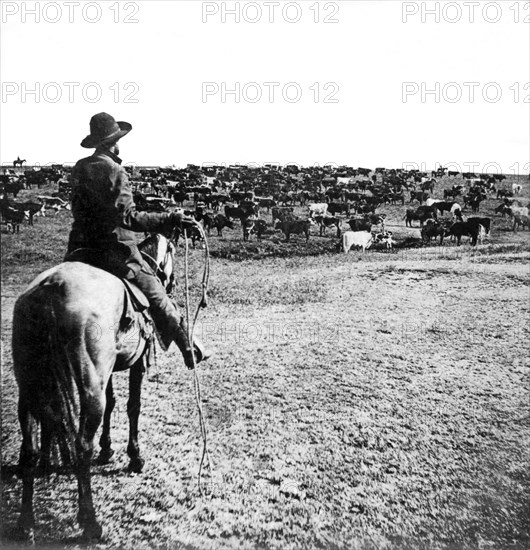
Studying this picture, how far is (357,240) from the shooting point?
16.4 m

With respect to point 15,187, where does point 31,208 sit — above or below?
below

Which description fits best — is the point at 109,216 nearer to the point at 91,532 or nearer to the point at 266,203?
the point at 91,532

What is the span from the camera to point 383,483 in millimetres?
4680

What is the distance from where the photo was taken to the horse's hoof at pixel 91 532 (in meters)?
3.87

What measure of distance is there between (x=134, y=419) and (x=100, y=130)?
2901 mm

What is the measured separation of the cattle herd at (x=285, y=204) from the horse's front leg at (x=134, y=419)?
4661 mm

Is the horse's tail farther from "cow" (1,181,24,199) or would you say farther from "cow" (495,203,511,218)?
"cow" (495,203,511,218)

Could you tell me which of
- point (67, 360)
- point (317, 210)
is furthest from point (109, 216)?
point (317, 210)

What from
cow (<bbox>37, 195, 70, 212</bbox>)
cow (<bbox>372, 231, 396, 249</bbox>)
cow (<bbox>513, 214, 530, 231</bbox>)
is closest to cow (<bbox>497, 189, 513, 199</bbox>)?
cow (<bbox>513, 214, 530, 231</bbox>)

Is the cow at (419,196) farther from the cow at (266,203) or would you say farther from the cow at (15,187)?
the cow at (15,187)

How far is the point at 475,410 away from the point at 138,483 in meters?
4.51

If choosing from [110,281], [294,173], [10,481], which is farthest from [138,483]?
[294,173]

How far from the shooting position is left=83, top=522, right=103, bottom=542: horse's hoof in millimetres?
3871

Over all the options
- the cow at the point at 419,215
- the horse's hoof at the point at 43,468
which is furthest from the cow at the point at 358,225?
the horse's hoof at the point at 43,468
